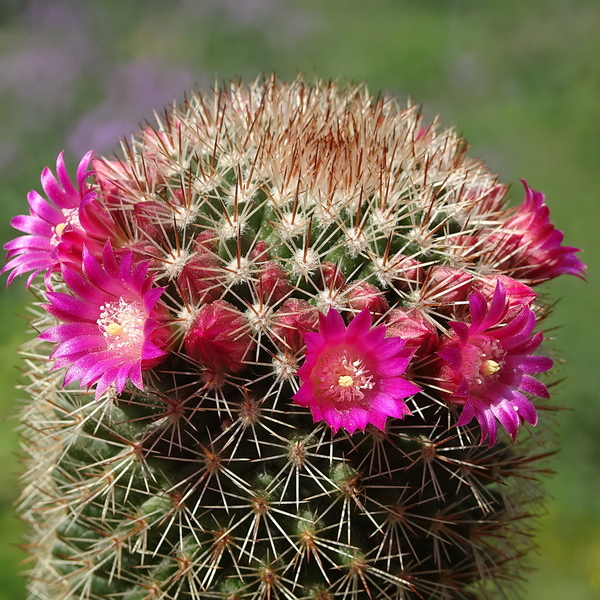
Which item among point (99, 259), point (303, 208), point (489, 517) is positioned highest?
point (303, 208)

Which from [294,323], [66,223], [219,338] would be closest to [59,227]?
[66,223]

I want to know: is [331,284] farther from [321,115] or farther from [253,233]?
[321,115]

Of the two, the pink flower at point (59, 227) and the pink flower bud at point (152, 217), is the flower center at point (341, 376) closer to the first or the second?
the pink flower bud at point (152, 217)

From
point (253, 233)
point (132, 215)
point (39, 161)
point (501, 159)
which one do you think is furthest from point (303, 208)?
point (501, 159)

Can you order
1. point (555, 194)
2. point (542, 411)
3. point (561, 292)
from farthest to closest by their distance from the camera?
1. point (555, 194)
2. point (561, 292)
3. point (542, 411)

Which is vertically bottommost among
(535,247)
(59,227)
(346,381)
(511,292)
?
(346,381)

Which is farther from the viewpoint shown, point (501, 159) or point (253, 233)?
point (501, 159)

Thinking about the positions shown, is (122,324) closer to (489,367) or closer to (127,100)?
(489,367)
